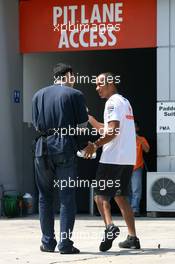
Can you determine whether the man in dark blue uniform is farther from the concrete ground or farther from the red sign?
the red sign

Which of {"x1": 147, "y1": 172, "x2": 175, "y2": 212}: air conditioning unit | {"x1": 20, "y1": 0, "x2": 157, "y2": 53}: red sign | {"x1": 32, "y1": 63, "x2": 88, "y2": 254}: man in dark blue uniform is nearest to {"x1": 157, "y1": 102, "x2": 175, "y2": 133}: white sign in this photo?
{"x1": 147, "y1": 172, "x2": 175, "y2": 212}: air conditioning unit

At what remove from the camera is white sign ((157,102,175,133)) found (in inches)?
511

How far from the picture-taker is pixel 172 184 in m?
13.0

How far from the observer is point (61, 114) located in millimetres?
7746

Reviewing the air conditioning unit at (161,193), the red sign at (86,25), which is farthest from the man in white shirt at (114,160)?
the red sign at (86,25)

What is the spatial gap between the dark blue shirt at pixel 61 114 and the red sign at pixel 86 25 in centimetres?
583

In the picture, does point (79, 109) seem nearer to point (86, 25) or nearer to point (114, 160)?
point (114, 160)

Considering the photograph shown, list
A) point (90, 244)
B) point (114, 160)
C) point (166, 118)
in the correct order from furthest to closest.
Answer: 1. point (166, 118)
2. point (90, 244)
3. point (114, 160)

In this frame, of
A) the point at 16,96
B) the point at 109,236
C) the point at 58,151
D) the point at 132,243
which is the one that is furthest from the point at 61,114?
the point at 16,96

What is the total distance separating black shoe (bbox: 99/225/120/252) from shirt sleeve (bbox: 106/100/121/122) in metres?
1.16

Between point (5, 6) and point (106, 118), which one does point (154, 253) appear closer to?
point (106, 118)

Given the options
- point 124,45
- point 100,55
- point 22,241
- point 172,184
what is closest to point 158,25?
point 124,45

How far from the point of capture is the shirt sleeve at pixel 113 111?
311 inches

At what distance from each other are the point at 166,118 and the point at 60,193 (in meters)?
5.56
